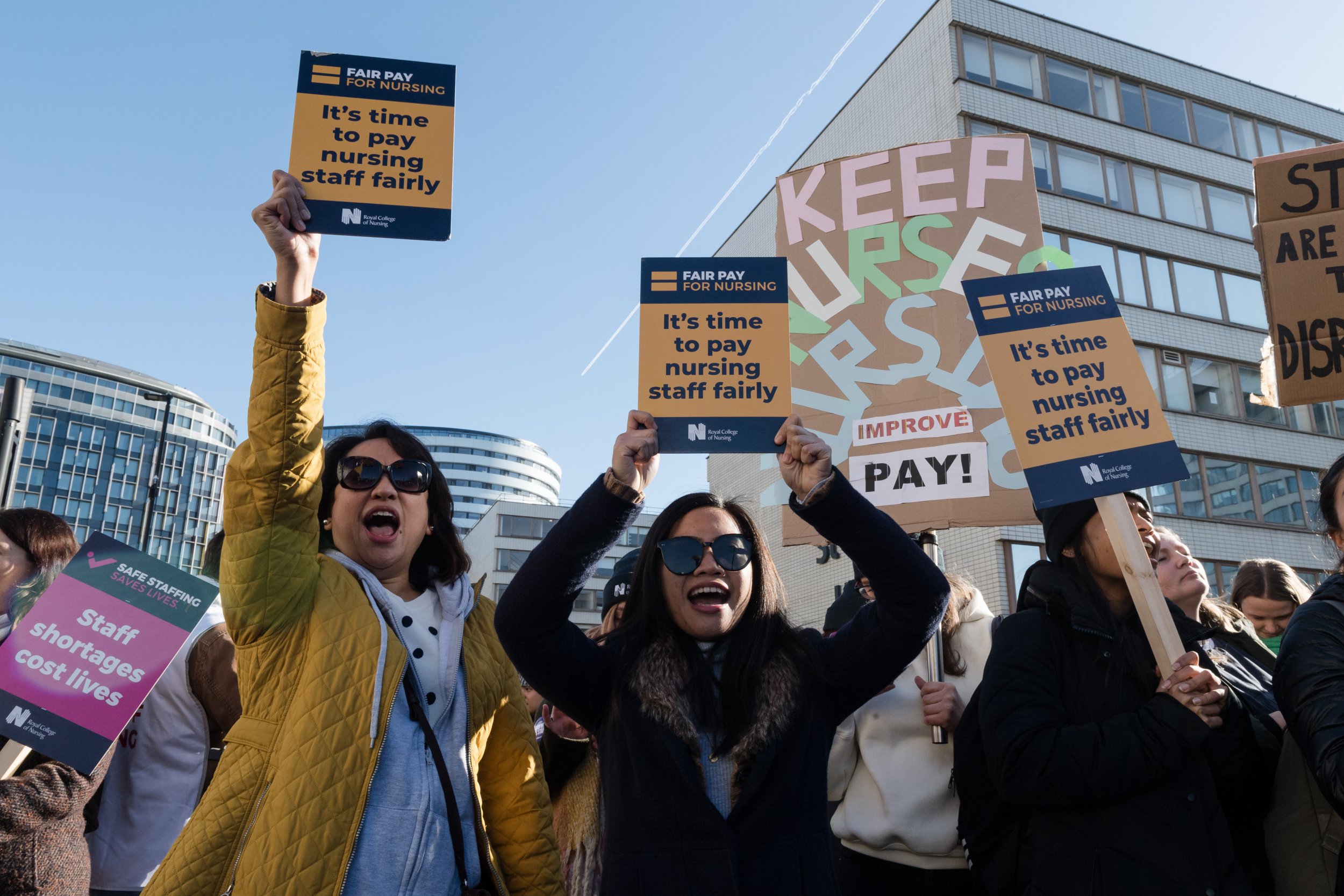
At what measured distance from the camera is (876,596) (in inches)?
103

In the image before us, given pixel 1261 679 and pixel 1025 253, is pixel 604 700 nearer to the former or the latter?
pixel 1261 679

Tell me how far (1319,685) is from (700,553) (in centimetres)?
152

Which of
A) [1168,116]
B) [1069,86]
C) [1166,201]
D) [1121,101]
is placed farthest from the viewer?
[1168,116]

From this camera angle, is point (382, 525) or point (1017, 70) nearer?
point (382, 525)

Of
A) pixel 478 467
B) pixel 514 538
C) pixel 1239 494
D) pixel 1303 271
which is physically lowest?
pixel 1303 271

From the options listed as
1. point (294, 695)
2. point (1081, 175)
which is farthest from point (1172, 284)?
point (294, 695)

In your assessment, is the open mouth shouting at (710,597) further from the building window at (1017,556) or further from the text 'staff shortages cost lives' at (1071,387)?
the building window at (1017,556)

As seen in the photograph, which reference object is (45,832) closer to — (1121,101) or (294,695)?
(294,695)

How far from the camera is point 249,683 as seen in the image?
89.1 inches

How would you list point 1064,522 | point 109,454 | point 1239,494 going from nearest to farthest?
point 1064,522, point 1239,494, point 109,454

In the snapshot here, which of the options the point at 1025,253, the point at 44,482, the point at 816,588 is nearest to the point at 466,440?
the point at 44,482

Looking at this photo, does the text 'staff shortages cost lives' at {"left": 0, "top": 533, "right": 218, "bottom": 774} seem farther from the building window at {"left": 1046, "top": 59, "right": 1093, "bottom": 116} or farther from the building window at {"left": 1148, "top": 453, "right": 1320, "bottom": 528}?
the building window at {"left": 1046, "top": 59, "right": 1093, "bottom": 116}

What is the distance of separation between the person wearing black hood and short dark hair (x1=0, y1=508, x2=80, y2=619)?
300 cm

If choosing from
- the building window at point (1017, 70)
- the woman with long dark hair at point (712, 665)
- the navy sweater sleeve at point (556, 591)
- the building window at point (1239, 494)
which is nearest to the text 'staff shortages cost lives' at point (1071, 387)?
the woman with long dark hair at point (712, 665)
